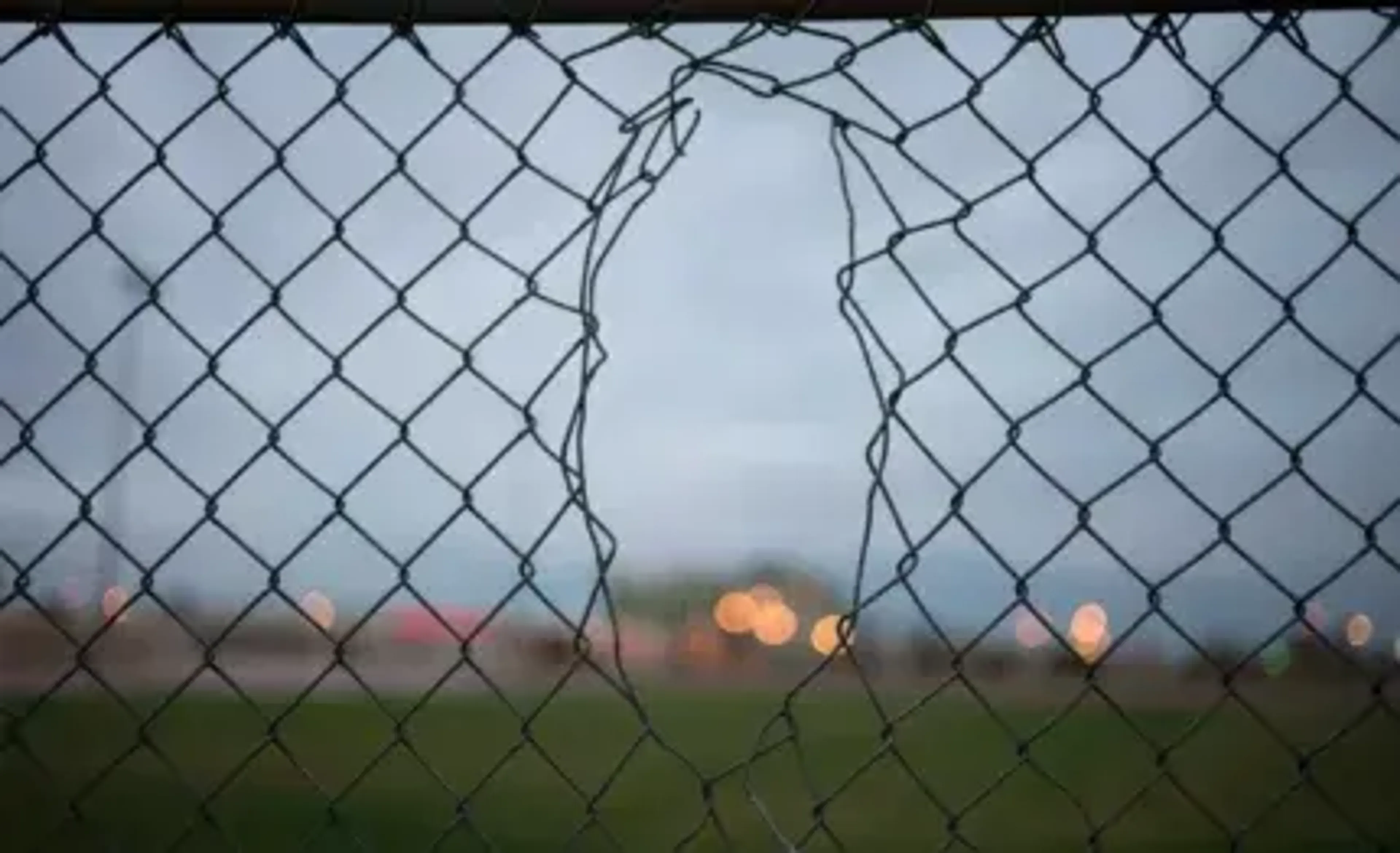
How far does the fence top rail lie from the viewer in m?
1.10

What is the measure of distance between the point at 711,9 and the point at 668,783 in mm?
7557

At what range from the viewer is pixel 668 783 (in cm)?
834

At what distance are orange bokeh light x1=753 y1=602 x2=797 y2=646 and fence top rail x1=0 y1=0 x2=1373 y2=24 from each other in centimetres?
58

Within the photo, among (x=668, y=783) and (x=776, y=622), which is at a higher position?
(x=668, y=783)

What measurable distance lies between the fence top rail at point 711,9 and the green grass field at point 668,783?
0.55 meters

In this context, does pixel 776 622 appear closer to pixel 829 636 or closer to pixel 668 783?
pixel 829 636

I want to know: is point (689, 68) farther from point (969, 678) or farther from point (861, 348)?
point (969, 678)

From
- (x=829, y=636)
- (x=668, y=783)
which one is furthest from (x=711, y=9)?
(x=668, y=783)

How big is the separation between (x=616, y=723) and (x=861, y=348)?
9672mm

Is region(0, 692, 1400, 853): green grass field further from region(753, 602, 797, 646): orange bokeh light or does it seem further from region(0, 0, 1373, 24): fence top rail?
region(0, 0, 1373, 24): fence top rail

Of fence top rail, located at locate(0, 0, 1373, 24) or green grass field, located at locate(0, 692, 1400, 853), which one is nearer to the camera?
fence top rail, located at locate(0, 0, 1373, 24)

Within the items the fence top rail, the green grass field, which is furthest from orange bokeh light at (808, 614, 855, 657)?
the fence top rail

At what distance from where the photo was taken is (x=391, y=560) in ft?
4.02

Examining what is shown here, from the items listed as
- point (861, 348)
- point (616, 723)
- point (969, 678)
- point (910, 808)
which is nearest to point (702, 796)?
point (969, 678)
